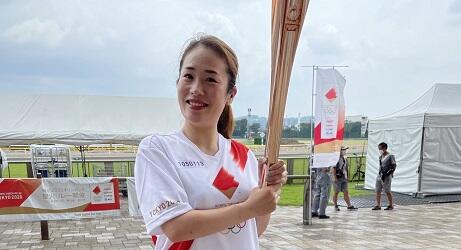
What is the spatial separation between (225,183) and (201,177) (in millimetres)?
85

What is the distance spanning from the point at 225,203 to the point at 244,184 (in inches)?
4.9

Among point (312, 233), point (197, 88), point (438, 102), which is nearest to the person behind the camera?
point (197, 88)

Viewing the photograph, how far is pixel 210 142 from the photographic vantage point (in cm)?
138

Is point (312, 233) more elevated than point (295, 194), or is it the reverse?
point (312, 233)

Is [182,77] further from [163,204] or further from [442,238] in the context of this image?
[442,238]

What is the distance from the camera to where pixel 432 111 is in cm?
1194

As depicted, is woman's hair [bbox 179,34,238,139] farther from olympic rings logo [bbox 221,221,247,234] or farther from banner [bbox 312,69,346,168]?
banner [bbox 312,69,346,168]

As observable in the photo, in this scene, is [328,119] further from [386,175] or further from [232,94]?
Answer: [232,94]

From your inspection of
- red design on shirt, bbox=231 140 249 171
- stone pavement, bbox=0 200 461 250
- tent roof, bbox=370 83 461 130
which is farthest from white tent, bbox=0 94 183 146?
red design on shirt, bbox=231 140 249 171

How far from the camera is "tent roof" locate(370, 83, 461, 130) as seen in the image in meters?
11.9

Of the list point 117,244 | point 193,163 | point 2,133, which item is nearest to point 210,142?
point 193,163

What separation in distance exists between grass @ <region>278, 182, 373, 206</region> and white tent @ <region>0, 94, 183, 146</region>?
3983 mm

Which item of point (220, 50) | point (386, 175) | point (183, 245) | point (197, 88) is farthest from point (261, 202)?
point (386, 175)

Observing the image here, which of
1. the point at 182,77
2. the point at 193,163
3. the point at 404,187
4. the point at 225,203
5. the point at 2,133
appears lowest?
the point at 404,187
